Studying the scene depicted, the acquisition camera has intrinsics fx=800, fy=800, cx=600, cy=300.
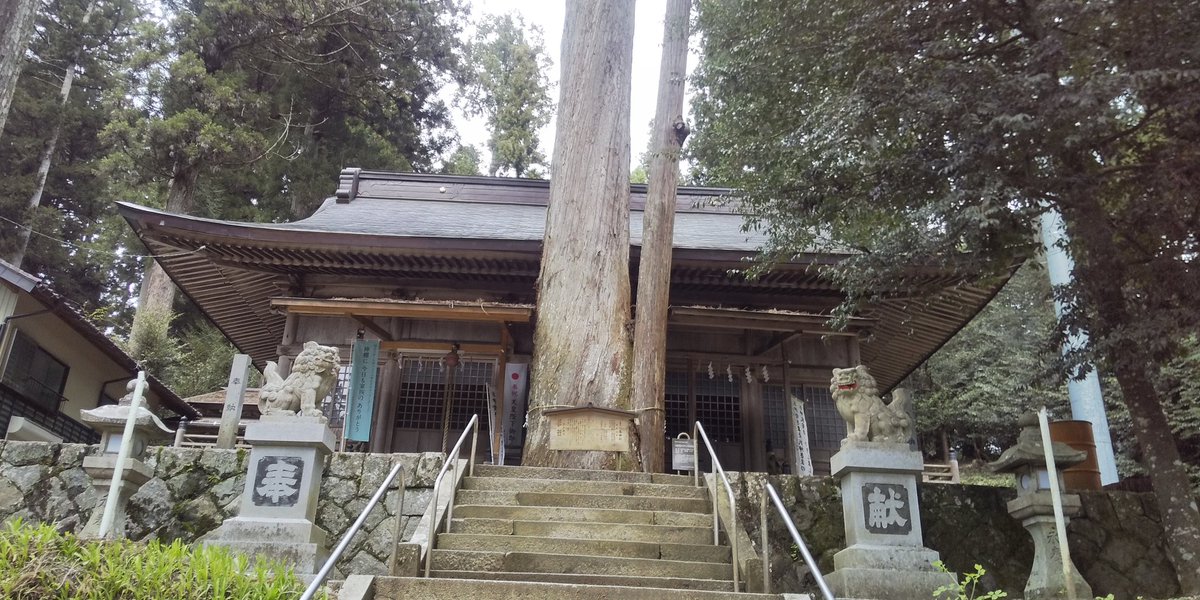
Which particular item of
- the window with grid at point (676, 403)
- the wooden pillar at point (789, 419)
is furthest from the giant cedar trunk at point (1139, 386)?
the window with grid at point (676, 403)

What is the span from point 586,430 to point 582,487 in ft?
2.70

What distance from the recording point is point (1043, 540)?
19.5ft

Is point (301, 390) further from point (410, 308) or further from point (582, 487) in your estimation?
point (410, 308)

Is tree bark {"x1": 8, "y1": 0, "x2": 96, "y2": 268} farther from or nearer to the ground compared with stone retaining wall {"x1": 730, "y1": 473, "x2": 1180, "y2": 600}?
farther from the ground

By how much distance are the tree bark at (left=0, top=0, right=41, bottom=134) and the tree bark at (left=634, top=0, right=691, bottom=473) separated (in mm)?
7444

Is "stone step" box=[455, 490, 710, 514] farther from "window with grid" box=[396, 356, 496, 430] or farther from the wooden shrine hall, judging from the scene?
"window with grid" box=[396, 356, 496, 430]

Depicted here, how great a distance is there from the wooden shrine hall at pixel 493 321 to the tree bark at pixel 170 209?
7146 mm

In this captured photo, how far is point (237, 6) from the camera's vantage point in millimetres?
18359

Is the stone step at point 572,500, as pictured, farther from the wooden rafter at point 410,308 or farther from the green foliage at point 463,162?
the green foliage at point 463,162

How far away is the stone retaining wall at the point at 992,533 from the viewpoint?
6.69m

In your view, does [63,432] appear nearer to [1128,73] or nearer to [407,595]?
[407,595]

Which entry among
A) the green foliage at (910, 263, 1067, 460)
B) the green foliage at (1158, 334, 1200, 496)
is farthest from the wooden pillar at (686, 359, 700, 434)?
the green foliage at (910, 263, 1067, 460)

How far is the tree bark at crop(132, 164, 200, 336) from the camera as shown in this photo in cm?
1783

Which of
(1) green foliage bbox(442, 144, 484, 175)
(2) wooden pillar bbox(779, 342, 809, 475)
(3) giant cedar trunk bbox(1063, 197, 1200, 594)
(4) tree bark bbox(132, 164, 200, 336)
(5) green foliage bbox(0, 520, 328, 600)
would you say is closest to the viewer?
(5) green foliage bbox(0, 520, 328, 600)
